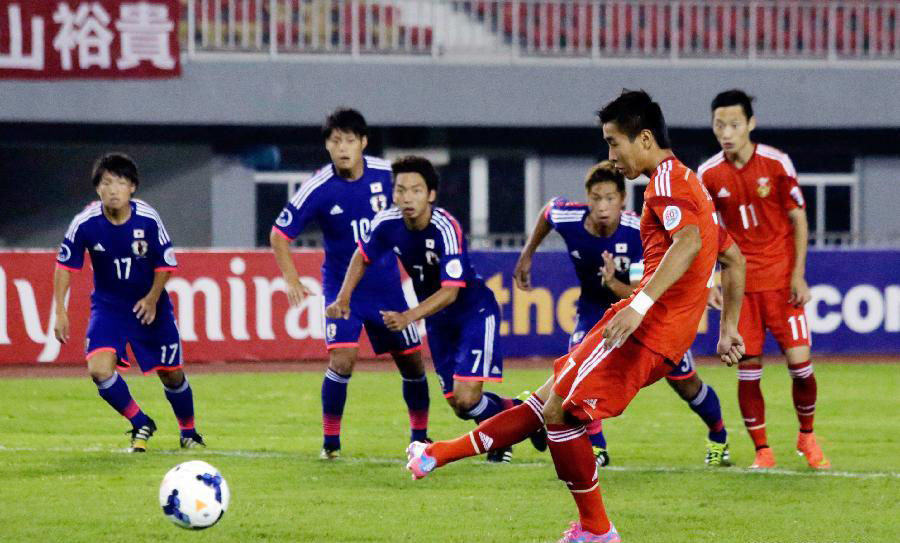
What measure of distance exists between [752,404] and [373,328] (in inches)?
94.6

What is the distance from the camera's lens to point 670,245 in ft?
20.8

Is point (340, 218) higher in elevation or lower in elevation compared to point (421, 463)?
higher

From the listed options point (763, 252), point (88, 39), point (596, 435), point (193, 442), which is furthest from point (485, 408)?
point (88, 39)

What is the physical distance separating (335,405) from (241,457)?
26.0 inches

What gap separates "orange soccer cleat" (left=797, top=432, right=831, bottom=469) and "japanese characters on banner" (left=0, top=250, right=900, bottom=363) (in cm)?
666

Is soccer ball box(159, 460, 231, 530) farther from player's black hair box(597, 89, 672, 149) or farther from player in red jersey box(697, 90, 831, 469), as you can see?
player in red jersey box(697, 90, 831, 469)

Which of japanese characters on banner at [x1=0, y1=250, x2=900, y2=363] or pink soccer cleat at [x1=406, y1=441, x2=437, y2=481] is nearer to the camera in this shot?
pink soccer cleat at [x1=406, y1=441, x2=437, y2=481]

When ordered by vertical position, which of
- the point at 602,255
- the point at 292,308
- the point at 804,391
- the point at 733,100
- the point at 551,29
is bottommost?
the point at 292,308

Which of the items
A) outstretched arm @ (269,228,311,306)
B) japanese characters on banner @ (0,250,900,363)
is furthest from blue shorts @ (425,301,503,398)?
japanese characters on banner @ (0,250,900,363)

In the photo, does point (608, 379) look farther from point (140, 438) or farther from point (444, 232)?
point (140, 438)

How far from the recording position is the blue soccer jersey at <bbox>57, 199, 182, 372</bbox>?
379 inches

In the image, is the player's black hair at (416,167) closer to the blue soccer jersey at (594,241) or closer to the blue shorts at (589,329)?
the blue soccer jersey at (594,241)

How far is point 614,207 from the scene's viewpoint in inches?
352

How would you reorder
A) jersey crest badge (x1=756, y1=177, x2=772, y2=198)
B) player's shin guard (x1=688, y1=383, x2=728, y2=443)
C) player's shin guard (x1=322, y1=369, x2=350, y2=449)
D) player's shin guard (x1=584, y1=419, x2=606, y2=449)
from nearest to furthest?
player's shin guard (x1=584, y1=419, x2=606, y2=449)
jersey crest badge (x1=756, y1=177, x2=772, y2=198)
player's shin guard (x1=688, y1=383, x2=728, y2=443)
player's shin guard (x1=322, y1=369, x2=350, y2=449)
